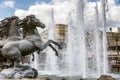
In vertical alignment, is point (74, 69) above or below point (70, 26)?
below

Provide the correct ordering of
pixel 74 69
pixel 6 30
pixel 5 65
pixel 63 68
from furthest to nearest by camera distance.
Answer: pixel 63 68 < pixel 74 69 < pixel 5 65 < pixel 6 30

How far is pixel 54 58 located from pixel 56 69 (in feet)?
5.78

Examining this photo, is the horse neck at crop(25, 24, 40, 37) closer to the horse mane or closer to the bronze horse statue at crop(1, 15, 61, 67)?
the bronze horse statue at crop(1, 15, 61, 67)

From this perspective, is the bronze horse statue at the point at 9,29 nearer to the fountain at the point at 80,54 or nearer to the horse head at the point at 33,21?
the horse head at the point at 33,21

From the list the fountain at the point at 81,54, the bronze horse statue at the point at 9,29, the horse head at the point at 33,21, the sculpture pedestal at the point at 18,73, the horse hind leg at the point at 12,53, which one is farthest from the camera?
the fountain at the point at 81,54

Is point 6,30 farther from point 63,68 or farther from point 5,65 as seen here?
point 63,68

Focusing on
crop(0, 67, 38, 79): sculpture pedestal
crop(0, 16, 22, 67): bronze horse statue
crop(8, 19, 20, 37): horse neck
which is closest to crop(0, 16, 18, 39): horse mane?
crop(0, 16, 22, 67): bronze horse statue

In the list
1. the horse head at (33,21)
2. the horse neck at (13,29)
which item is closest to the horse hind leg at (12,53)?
the horse neck at (13,29)

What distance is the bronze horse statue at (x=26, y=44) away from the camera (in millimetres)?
10984

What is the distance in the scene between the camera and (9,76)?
35.0 ft

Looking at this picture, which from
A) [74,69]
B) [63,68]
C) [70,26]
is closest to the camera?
[74,69]

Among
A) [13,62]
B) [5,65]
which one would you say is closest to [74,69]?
[5,65]

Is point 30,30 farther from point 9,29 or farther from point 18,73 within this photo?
point 18,73

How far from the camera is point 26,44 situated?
11.0 metres
